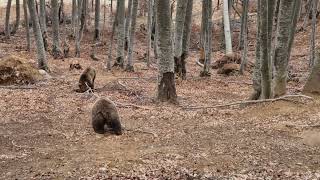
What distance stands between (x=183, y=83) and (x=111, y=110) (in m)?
8.01

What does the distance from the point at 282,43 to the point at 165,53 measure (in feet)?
9.61

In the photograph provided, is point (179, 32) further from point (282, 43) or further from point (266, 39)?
point (266, 39)

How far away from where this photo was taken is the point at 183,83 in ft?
54.6

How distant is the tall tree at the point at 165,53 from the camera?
11.7m

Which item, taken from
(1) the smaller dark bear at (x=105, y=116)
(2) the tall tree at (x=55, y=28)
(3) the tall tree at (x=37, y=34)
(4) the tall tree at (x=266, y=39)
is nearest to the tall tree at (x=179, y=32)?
(4) the tall tree at (x=266, y=39)

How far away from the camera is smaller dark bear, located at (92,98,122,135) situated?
8.80m

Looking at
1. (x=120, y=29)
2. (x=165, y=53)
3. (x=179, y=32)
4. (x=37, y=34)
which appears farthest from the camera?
(x=120, y=29)

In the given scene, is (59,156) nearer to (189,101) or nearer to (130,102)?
(130,102)

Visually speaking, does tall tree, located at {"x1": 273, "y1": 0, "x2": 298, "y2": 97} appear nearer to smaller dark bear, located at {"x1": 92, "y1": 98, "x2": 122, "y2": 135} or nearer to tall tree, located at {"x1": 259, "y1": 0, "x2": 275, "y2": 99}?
tall tree, located at {"x1": 259, "y1": 0, "x2": 275, "y2": 99}

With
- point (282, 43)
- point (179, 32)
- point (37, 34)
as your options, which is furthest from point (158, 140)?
point (37, 34)

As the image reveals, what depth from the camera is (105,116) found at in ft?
28.9

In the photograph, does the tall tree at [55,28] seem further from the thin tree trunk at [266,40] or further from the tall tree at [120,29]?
the thin tree trunk at [266,40]

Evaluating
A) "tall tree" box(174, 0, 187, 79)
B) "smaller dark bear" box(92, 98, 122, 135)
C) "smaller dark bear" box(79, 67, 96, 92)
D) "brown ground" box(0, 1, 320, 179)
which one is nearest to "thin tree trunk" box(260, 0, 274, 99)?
"brown ground" box(0, 1, 320, 179)

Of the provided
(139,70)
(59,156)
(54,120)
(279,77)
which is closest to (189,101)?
(279,77)
